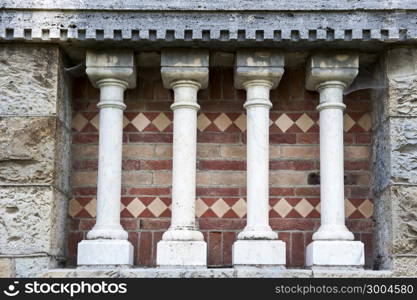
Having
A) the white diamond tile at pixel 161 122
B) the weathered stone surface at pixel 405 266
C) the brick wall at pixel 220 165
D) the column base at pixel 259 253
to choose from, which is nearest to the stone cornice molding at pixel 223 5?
the brick wall at pixel 220 165

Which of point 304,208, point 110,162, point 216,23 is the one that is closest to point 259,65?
point 216,23

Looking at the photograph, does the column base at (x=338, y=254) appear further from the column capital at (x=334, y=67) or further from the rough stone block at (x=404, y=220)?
the column capital at (x=334, y=67)

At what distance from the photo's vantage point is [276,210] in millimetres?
5602

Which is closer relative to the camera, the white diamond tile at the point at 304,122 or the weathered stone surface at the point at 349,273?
the weathered stone surface at the point at 349,273

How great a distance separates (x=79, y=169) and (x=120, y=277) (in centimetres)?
97

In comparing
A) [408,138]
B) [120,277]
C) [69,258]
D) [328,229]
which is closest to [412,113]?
[408,138]

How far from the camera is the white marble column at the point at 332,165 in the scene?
5156 mm

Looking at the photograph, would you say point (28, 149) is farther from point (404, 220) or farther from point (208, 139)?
point (404, 220)

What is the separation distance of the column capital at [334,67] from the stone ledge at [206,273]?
126cm

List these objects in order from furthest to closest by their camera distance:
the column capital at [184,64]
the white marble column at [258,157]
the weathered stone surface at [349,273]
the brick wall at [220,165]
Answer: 1. the brick wall at [220,165]
2. the column capital at [184,64]
3. the white marble column at [258,157]
4. the weathered stone surface at [349,273]

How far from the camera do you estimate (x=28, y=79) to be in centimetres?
530

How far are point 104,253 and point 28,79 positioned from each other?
4.02 feet

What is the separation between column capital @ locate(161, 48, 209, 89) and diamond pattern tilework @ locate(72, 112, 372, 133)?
42 centimetres

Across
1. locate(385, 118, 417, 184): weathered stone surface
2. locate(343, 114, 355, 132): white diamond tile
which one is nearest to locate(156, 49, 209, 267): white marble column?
locate(343, 114, 355, 132): white diamond tile
